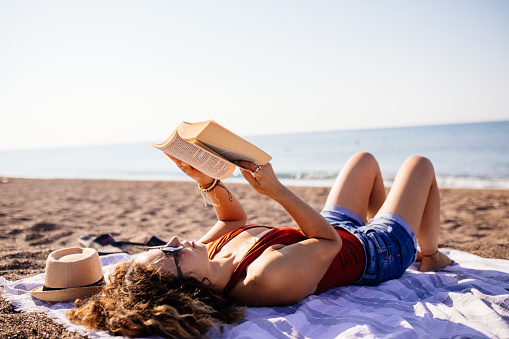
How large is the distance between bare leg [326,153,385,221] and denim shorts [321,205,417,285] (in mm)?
290

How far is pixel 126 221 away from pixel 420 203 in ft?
15.6

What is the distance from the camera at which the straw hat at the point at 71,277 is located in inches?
79.8

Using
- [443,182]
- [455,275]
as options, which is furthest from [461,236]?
[443,182]

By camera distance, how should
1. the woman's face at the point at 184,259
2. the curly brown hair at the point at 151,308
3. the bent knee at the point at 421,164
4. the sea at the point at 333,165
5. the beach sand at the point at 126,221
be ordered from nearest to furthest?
the curly brown hair at the point at 151,308
the woman's face at the point at 184,259
the bent knee at the point at 421,164
the beach sand at the point at 126,221
the sea at the point at 333,165

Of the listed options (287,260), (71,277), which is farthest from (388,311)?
(71,277)

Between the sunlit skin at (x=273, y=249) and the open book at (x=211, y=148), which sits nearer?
the open book at (x=211, y=148)

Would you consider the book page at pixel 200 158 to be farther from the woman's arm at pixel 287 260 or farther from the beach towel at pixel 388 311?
the beach towel at pixel 388 311

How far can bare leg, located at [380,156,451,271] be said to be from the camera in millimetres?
2529

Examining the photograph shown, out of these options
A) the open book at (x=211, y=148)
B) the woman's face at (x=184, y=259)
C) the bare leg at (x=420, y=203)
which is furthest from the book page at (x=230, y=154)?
the bare leg at (x=420, y=203)

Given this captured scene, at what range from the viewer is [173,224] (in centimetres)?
546

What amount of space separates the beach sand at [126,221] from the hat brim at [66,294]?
0.47ft

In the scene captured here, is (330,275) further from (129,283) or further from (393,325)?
(129,283)

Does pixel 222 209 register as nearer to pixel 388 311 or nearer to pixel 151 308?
pixel 151 308

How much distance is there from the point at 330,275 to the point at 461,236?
10.0 ft
